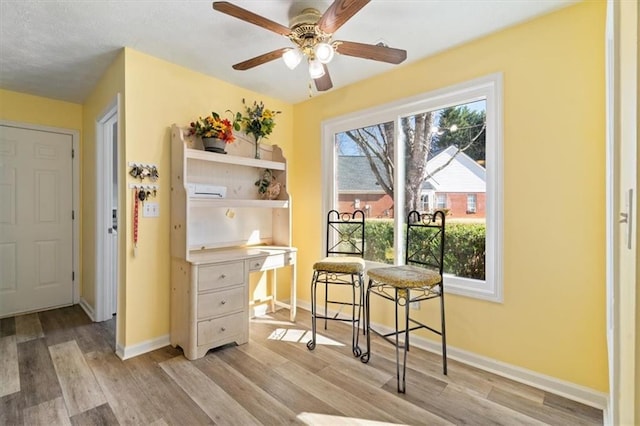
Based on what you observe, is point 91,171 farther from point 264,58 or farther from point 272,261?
point 264,58

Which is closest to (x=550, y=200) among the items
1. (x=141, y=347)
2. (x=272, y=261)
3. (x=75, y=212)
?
(x=272, y=261)

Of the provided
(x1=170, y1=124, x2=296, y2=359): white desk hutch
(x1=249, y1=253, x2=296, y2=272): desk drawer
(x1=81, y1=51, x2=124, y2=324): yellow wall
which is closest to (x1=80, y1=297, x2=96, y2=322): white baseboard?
(x1=81, y1=51, x2=124, y2=324): yellow wall

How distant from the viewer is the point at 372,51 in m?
1.84

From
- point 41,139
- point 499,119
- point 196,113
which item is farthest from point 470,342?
point 41,139

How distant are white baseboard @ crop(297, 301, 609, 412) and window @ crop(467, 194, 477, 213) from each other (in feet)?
3.61

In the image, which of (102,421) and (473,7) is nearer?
(102,421)

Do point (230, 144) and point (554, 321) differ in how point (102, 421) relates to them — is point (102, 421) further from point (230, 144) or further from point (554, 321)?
point (554, 321)

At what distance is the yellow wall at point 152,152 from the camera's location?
2.40 metres

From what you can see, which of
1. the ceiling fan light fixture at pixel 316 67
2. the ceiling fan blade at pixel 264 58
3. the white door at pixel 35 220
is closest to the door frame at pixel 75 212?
the white door at pixel 35 220

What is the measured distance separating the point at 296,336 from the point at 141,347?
1295 millimetres

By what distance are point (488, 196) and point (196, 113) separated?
2632mm

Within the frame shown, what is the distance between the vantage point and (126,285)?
94.2 inches

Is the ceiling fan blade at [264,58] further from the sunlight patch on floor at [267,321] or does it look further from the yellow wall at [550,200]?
the sunlight patch on floor at [267,321]

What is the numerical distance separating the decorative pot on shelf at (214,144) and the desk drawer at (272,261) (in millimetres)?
1069
